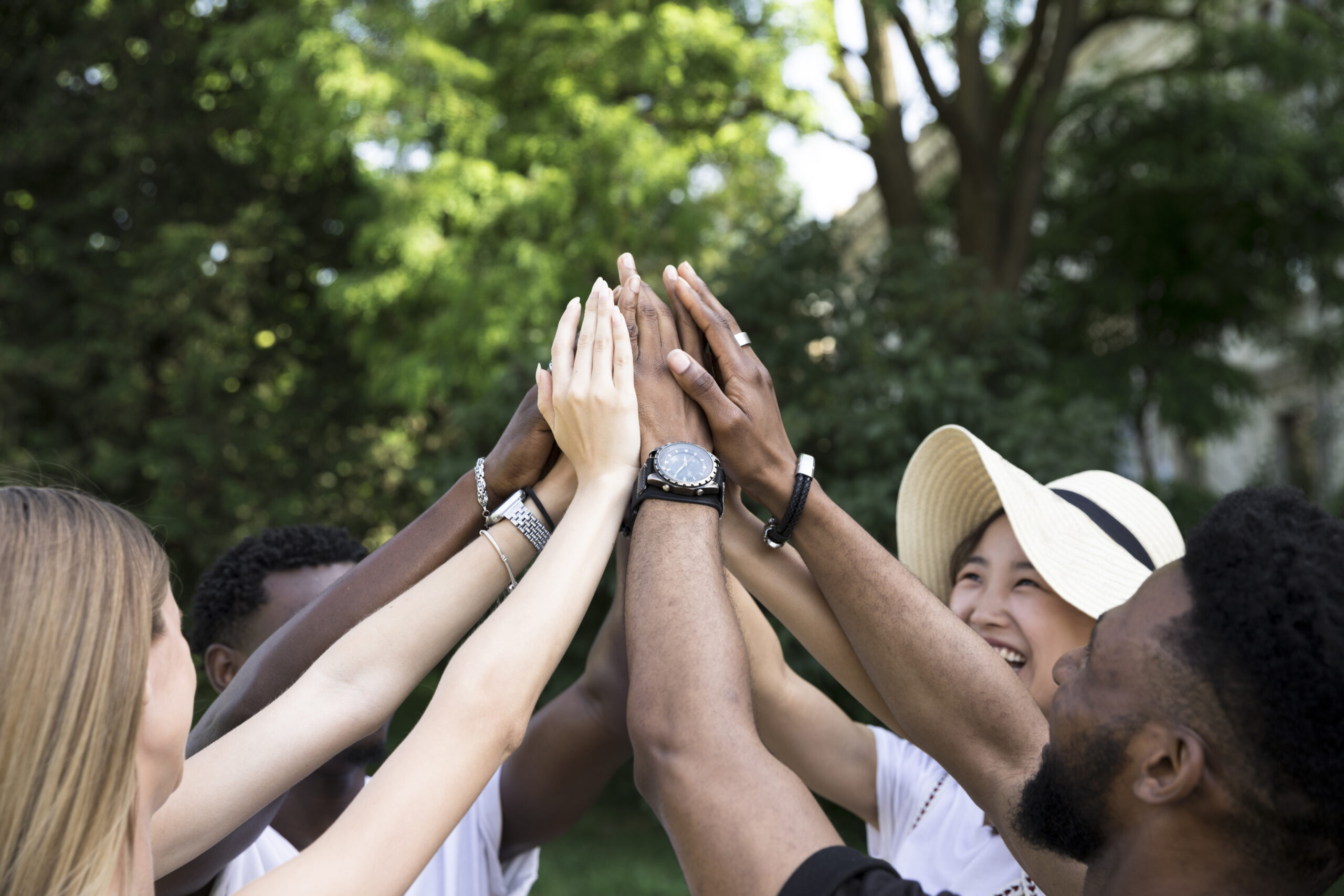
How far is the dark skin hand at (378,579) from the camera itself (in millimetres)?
2252

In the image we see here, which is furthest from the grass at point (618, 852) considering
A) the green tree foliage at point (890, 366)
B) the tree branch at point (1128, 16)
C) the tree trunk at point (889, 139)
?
the tree branch at point (1128, 16)

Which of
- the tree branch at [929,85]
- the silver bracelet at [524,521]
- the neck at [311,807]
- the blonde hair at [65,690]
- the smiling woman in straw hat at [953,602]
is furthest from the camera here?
the tree branch at [929,85]

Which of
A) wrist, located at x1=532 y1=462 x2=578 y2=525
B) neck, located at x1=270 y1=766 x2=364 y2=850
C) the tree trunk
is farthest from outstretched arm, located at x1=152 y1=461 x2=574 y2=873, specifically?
the tree trunk

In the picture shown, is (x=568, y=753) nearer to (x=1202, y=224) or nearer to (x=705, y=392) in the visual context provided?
(x=705, y=392)

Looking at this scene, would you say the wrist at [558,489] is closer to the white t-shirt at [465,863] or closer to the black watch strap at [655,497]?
the black watch strap at [655,497]

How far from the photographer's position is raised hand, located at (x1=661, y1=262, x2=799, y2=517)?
2.20 metres

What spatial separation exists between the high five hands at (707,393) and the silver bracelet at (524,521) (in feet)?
0.93

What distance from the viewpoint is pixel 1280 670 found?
1470mm

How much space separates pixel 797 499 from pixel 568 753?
0.99m

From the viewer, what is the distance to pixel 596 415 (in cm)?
218

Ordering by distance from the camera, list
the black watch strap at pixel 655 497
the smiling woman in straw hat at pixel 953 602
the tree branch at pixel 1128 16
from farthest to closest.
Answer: the tree branch at pixel 1128 16, the smiling woman in straw hat at pixel 953 602, the black watch strap at pixel 655 497

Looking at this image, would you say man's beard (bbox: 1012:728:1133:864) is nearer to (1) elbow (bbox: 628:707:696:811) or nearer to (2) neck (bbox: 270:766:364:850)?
(1) elbow (bbox: 628:707:696:811)

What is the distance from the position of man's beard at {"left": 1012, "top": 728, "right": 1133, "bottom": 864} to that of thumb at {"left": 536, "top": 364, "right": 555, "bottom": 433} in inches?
44.7

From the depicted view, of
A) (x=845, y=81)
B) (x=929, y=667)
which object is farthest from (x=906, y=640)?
(x=845, y=81)
